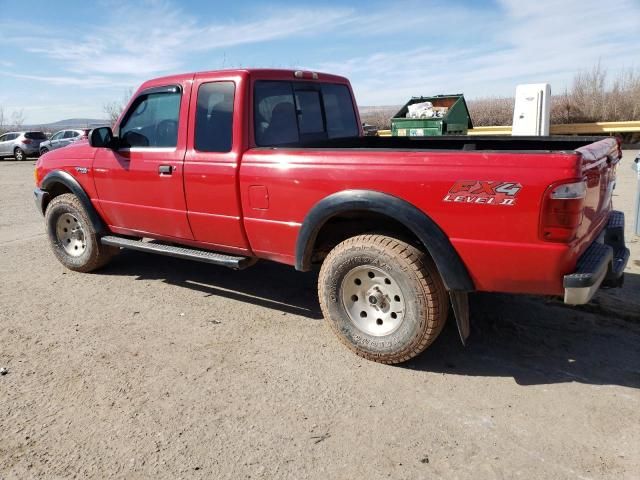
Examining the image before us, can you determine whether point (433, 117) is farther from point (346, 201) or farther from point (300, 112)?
point (346, 201)

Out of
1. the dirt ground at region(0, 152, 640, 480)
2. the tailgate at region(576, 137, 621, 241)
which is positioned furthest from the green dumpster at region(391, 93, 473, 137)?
the tailgate at region(576, 137, 621, 241)

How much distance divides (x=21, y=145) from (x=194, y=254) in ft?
85.5

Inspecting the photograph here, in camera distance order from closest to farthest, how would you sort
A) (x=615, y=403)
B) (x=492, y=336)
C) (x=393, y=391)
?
(x=615, y=403)
(x=393, y=391)
(x=492, y=336)

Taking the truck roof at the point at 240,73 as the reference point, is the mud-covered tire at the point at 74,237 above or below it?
below

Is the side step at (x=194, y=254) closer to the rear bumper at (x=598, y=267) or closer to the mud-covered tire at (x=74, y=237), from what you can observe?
the mud-covered tire at (x=74, y=237)

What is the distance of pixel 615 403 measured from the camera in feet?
9.75

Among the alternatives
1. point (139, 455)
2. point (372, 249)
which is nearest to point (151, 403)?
point (139, 455)

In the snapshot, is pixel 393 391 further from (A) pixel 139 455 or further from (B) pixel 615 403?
(A) pixel 139 455

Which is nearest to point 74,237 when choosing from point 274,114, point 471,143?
point 274,114

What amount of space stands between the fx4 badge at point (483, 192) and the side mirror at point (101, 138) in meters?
3.30

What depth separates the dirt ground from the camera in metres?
2.57

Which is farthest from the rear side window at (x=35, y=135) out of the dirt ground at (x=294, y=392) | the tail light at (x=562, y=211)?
the tail light at (x=562, y=211)

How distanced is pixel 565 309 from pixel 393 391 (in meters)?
1.96

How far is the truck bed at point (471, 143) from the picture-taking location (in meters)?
4.16
